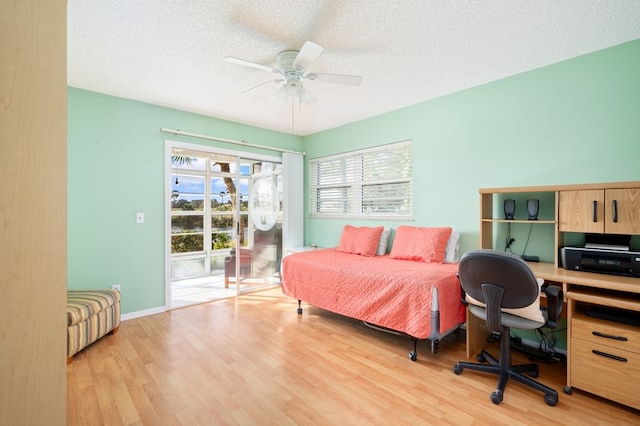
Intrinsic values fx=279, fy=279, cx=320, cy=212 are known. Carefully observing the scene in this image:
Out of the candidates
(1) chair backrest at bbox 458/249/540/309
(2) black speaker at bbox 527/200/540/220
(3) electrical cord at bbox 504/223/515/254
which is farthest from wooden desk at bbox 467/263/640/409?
(3) electrical cord at bbox 504/223/515/254

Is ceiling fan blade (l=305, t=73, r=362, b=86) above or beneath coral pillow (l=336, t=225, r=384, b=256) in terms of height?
above

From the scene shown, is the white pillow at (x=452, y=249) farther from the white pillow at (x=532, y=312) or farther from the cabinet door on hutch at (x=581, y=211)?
the white pillow at (x=532, y=312)

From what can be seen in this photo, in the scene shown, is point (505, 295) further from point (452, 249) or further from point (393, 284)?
point (452, 249)

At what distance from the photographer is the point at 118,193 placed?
3.28 meters

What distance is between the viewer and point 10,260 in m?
0.63

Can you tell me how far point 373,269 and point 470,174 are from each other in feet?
5.01

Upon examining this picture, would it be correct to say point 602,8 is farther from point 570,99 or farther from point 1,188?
point 1,188

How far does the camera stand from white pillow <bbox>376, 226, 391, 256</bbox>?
12.1ft

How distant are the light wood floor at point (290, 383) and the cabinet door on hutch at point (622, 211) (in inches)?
45.9

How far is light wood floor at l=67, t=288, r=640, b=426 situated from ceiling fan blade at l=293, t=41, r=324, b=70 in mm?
2389

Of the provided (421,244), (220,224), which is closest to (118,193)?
(220,224)

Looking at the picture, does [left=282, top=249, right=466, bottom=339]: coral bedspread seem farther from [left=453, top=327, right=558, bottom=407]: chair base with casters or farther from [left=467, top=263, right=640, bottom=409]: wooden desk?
[left=467, top=263, right=640, bottom=409]: wooden desk

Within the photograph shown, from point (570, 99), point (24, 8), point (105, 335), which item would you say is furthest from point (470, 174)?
point (105, 335)

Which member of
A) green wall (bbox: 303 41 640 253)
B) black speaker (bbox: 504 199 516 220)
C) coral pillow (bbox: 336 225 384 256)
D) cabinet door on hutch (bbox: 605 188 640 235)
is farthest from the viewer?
coral pillow (bbox: 336 225 384 256)
